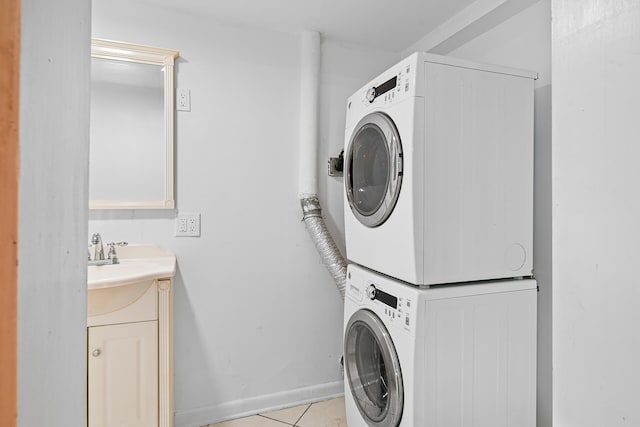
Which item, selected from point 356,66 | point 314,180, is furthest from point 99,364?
point 356,66

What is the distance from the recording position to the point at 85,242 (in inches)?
17.0

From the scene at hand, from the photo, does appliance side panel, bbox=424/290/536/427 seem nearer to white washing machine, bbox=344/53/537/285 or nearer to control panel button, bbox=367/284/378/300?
white washing machine, bbox=344/53/537/285

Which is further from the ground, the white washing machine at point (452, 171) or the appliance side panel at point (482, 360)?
the white washing machine at point (452, 171)

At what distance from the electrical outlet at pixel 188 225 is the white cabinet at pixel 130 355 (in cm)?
45

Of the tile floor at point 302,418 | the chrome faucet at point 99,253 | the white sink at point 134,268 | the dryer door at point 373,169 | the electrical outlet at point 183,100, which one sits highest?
the electrical outlet at point 183,100

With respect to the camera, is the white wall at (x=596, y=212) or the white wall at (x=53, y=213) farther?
the white wall at (x=596, y=212)

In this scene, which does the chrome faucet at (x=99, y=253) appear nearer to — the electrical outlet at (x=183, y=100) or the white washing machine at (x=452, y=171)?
the electrical outlet at (x=183, y=100)

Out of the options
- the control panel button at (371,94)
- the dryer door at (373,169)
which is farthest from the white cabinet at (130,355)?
the control panel button at (371,94)

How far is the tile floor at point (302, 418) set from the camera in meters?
1.99

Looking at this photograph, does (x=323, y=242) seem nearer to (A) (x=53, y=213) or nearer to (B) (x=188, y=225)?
(B) (x=188, y=225)

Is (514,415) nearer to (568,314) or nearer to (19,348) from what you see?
(568,314)

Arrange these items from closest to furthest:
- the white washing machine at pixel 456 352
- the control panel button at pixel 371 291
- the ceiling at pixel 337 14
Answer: the white washing machine at pixel 456 352 → the control panel button at pixel 371 291 → the ceiling at pixel 337 14

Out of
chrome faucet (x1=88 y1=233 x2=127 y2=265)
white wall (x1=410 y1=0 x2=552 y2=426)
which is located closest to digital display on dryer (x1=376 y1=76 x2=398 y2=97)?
white wall (x1=410 y1=0 x2=552 y2=426)

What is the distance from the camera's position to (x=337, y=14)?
1.98 metres
